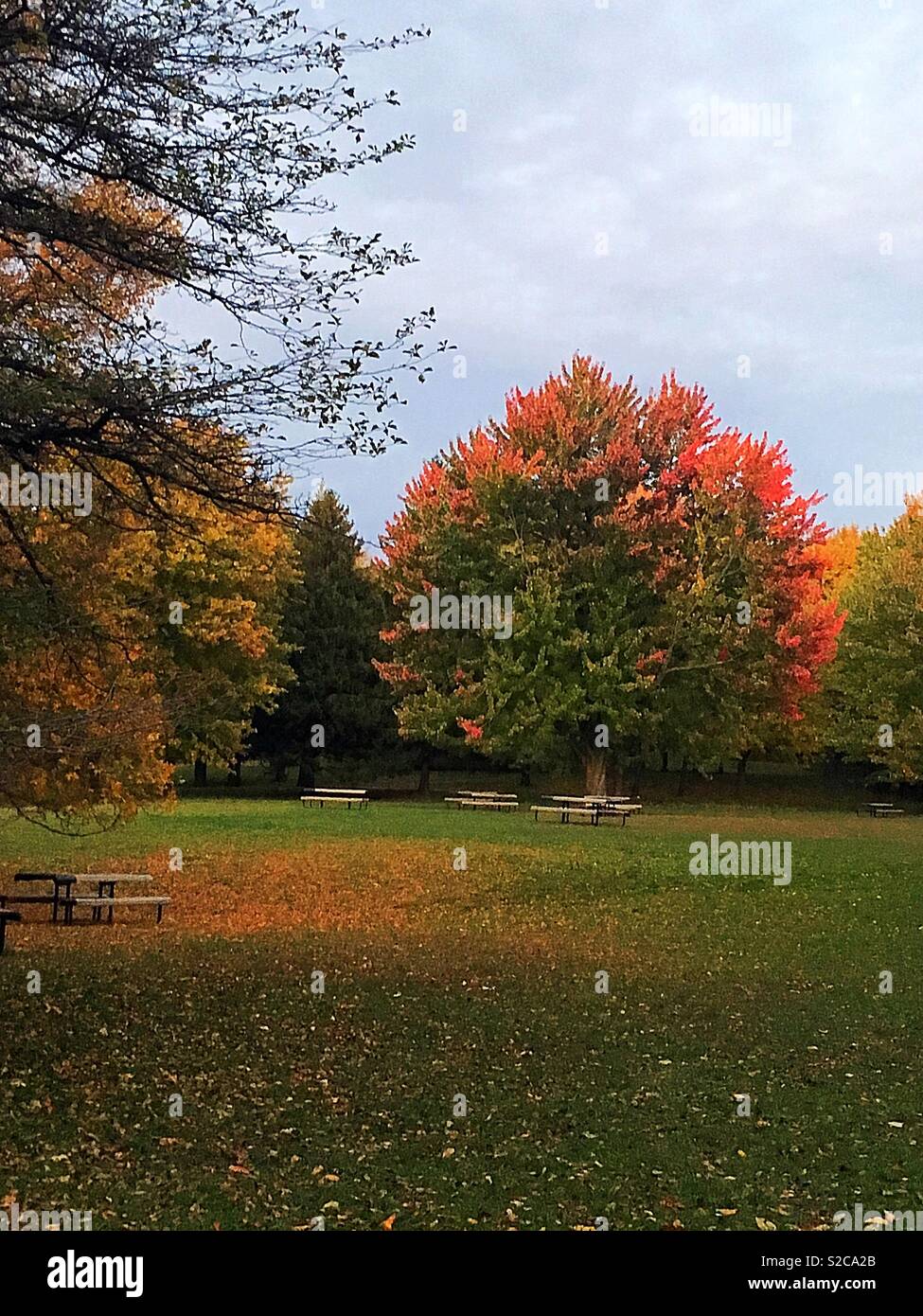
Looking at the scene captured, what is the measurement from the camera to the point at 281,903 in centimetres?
1783

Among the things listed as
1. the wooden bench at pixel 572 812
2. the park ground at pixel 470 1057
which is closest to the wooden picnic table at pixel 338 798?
the wooden bench at pixel 572 812

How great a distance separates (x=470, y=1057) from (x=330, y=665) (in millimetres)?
39581

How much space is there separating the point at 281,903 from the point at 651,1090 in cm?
1018

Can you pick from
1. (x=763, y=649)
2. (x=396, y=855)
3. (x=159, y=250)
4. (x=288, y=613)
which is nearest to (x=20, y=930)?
(x=396, y=855)

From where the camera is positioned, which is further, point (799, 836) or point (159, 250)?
point (799, 836)

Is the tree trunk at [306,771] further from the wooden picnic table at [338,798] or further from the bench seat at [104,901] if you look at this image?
the bench seat at [104,901]

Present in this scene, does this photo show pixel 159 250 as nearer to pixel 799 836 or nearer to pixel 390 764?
pixel 799 836

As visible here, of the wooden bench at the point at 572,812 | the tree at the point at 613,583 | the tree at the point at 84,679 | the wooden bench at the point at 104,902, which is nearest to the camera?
the tree at the point at 84,679

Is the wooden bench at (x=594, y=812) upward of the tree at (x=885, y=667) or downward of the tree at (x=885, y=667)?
downward

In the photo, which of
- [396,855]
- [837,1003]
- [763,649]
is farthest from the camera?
[763,649]

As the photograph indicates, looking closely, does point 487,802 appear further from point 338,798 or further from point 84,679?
point 84,679

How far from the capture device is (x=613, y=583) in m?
36.9

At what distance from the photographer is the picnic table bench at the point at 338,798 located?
3844 centimetres

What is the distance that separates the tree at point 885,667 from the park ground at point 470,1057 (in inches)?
982
